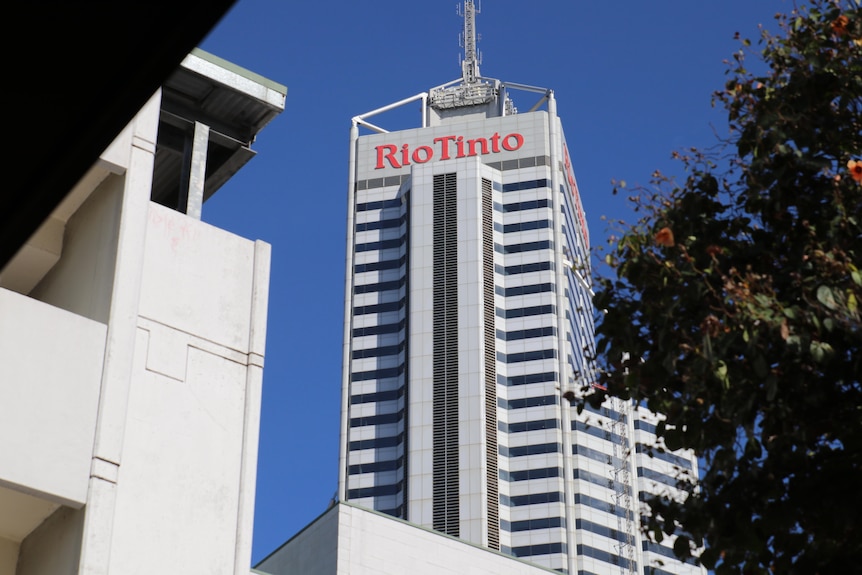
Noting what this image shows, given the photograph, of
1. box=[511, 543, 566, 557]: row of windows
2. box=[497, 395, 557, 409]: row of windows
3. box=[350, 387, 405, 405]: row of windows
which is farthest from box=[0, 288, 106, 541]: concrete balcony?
box=[350, 387, 405, 405]: row of windows

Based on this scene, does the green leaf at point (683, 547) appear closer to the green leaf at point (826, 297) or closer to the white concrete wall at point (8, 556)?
the green leaf at point (826, 297)

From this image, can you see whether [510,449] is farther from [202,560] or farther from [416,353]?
[202,560]

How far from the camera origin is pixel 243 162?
68.7 ft

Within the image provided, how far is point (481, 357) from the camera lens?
165 meters

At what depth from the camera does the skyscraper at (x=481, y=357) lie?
159m

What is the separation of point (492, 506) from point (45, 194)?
156 meters

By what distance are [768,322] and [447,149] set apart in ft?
579

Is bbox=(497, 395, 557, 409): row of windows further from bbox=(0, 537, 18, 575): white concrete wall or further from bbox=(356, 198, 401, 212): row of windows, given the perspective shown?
bbox=(0, 537, 18, 575): white concrete wall

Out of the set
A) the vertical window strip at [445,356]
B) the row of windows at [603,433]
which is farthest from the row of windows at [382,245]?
the row of windows at [603,433]

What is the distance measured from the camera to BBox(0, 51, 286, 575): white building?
14203 millimetres

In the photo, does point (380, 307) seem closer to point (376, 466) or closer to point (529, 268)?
point (529, 268)

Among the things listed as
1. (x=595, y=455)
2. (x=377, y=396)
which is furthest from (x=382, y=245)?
(x=595, y=455)

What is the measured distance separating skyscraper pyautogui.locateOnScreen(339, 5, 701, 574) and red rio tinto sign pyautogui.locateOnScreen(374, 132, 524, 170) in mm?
213

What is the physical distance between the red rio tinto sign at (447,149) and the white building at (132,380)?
16470cm
